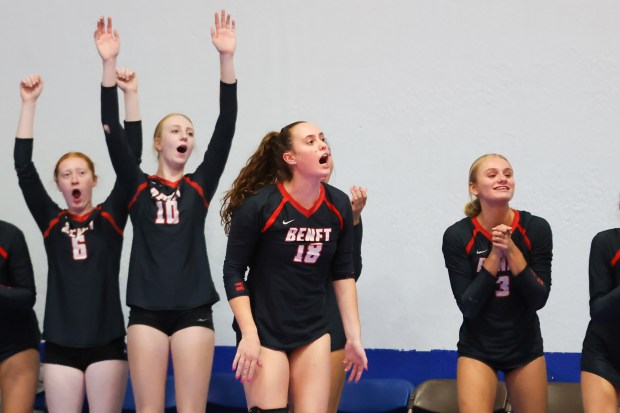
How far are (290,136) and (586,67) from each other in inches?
96.5

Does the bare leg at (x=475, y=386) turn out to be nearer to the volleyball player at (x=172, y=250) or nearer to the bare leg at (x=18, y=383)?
the volleyball player at (x=172, y=250)

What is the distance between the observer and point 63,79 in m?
6.41

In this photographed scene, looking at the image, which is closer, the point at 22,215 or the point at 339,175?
the point at 339,175

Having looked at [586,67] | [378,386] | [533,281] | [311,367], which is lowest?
[378,386]

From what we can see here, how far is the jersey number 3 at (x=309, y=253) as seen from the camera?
153 inches

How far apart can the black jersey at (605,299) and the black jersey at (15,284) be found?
285cm

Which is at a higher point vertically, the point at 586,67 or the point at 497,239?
the point at 586,67

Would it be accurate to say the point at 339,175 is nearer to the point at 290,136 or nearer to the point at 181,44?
the point at 181,44

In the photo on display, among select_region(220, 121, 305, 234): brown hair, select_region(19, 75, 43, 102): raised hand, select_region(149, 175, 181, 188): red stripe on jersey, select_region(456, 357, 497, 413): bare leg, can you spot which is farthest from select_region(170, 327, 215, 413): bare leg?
select_region(19, 75, 43, 102): raised hand

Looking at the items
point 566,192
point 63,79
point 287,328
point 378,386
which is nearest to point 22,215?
point 63,79

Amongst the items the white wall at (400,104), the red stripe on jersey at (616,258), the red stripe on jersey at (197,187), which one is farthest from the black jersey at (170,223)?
the red stripe on jersey at (616,258)

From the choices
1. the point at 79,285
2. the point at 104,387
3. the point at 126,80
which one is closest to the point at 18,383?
the point at 104,387

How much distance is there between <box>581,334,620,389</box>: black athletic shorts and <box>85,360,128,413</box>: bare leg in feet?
7.58

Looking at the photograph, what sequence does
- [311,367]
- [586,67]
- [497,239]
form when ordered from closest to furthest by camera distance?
[311,367] → [497,239] → [586,67]
